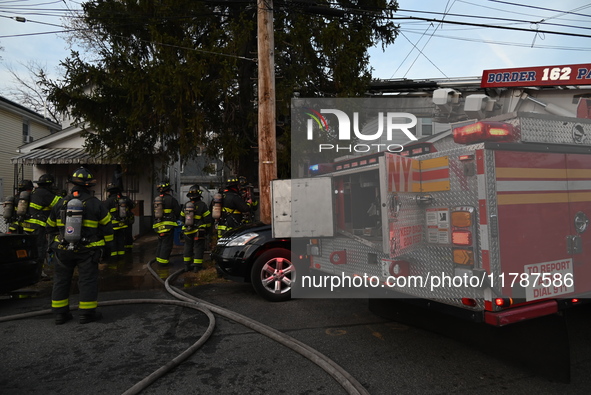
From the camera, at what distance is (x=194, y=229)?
8.05 m

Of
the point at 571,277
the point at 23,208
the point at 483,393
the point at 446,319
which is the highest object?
the point at 23,208

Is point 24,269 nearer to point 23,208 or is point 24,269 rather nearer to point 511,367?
point 23,208

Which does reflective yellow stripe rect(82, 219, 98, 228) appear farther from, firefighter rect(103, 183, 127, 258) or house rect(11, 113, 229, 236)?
house rect(11, 113, 229, 236)

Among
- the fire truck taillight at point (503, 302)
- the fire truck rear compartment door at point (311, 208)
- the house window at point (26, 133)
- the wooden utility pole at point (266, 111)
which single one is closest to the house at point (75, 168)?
the wooden utility pole at point (266, 111)

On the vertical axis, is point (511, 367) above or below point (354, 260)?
below

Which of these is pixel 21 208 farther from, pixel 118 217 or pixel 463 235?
pixel 463 235

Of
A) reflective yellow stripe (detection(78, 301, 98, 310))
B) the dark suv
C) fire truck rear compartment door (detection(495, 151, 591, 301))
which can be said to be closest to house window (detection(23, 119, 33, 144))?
reflective yellow stripe (detection(78, 301, 98, 310))

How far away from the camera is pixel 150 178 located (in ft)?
38.6

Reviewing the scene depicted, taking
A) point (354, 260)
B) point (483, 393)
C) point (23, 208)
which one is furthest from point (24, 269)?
point (483, 393)

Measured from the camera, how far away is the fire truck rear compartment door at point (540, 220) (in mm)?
3109

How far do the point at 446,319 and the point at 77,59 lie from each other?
1028cm

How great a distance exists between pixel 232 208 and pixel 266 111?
2041mm

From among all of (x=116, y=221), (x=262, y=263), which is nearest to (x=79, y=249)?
(x=262, y=263)

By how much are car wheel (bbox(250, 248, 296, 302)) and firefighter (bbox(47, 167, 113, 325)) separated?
2015 mm
